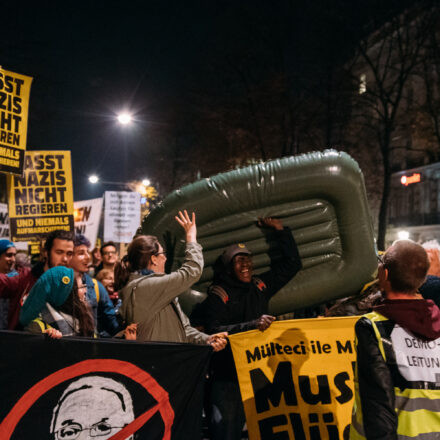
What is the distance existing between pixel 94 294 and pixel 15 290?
0.70 m

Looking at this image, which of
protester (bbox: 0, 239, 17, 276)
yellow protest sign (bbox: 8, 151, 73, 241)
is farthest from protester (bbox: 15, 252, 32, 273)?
protester (bbox: 0, 239, 17, 276)

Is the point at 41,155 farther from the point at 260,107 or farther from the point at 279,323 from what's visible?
the point at 260,107

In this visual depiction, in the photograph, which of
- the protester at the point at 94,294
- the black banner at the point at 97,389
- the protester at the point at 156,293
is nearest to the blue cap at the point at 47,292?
the black banner at the point at 97,389

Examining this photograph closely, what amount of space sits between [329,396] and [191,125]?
67.9 ft

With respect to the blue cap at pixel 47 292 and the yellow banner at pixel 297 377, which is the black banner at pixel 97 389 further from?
the yellow banner at pixel 297 377

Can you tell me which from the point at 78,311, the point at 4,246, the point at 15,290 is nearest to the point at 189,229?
the point at 78,311

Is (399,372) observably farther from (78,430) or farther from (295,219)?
(295,219)

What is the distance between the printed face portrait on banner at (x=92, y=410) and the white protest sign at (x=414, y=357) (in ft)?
6.46

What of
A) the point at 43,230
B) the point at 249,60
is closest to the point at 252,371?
the point at 43,230

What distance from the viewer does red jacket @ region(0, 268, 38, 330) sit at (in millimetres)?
4121

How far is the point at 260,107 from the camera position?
21453 millimetres

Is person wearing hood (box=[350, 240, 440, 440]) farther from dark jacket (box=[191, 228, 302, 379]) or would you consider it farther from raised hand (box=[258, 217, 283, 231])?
raised hand (box=[258, 217, 283, 231])

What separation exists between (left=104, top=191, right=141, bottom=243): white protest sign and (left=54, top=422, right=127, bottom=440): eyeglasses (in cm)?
856

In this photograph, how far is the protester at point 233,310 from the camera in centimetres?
395
